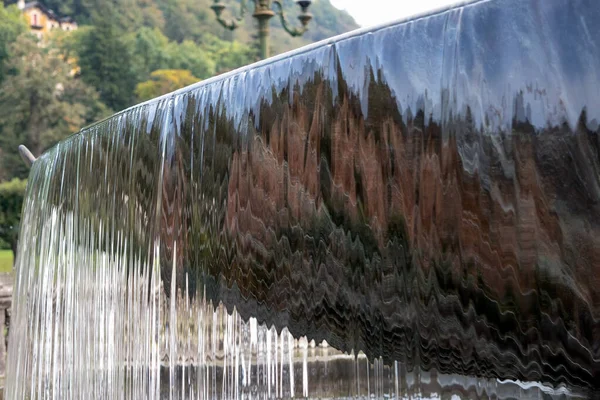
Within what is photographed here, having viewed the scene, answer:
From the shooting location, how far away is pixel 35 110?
201 ft

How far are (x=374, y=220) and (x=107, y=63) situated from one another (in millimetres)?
72595

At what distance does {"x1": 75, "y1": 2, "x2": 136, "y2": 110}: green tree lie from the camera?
2862 inches

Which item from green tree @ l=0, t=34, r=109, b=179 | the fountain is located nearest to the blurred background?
green tree @ l=0, t=34, r=109, b=179

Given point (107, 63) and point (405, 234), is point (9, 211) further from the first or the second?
point (107, 63)

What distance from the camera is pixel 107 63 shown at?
239 ft

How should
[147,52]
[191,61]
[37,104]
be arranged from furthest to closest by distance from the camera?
[191,61] < [147,52] < [37,104]

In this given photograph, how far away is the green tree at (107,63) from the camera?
72.7m

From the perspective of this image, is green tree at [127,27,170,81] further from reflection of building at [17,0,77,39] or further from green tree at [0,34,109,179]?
reflection of building at [17,0,77,39]

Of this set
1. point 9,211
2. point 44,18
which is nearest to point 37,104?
point 44,18

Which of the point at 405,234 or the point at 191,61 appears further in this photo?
the point at 191,61

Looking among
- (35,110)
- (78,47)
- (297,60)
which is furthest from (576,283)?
(78,47)

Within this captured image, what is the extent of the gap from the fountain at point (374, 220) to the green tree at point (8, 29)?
213 ft

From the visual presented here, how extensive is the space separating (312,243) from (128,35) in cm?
7807

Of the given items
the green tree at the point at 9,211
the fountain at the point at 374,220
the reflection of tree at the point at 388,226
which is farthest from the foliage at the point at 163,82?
the reflection of tree at the point at 388,226
